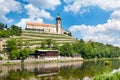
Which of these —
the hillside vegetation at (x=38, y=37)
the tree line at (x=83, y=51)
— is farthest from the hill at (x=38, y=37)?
the tree line at (x=83, y=51)

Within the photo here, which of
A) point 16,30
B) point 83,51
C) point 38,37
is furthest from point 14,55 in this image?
point 38,37

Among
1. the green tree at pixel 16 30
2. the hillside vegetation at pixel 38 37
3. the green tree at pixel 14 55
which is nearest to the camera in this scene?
the green tree at pixel 14 55

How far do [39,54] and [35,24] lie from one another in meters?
70.6

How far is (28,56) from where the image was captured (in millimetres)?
118375

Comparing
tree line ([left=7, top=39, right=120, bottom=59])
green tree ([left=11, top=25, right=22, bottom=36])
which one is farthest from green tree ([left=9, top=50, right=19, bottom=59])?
green tree ([left=11, top=25, right=22, bottom=36])

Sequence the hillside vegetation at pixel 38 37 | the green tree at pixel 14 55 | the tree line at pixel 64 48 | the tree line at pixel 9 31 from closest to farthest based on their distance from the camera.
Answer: the green tree at pixel 14 55 → the tree line at pixel 64 48 → the tree line at pixel 9 31 → the hillside vegetation at pixel 38 37

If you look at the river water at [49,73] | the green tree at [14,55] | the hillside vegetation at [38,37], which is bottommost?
the river water at [49,73]

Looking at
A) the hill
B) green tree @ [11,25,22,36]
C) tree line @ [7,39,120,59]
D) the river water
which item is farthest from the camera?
the hill

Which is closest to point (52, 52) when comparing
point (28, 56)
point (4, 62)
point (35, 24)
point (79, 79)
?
point (28, 56)

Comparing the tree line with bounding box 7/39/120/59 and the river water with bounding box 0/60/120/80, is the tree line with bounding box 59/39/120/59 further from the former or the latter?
the river water with bounding box 0/60/120/80

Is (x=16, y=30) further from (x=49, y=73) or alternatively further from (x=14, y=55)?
(x=49, y=73)

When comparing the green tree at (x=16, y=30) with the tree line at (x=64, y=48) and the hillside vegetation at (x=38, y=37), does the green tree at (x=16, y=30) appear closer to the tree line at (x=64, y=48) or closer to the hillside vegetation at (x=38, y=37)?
the hillside vegetation at (x=38, y=37)

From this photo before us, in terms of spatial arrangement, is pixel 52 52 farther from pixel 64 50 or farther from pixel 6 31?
pixel 6 31

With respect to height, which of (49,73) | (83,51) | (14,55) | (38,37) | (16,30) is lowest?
(49,73)
